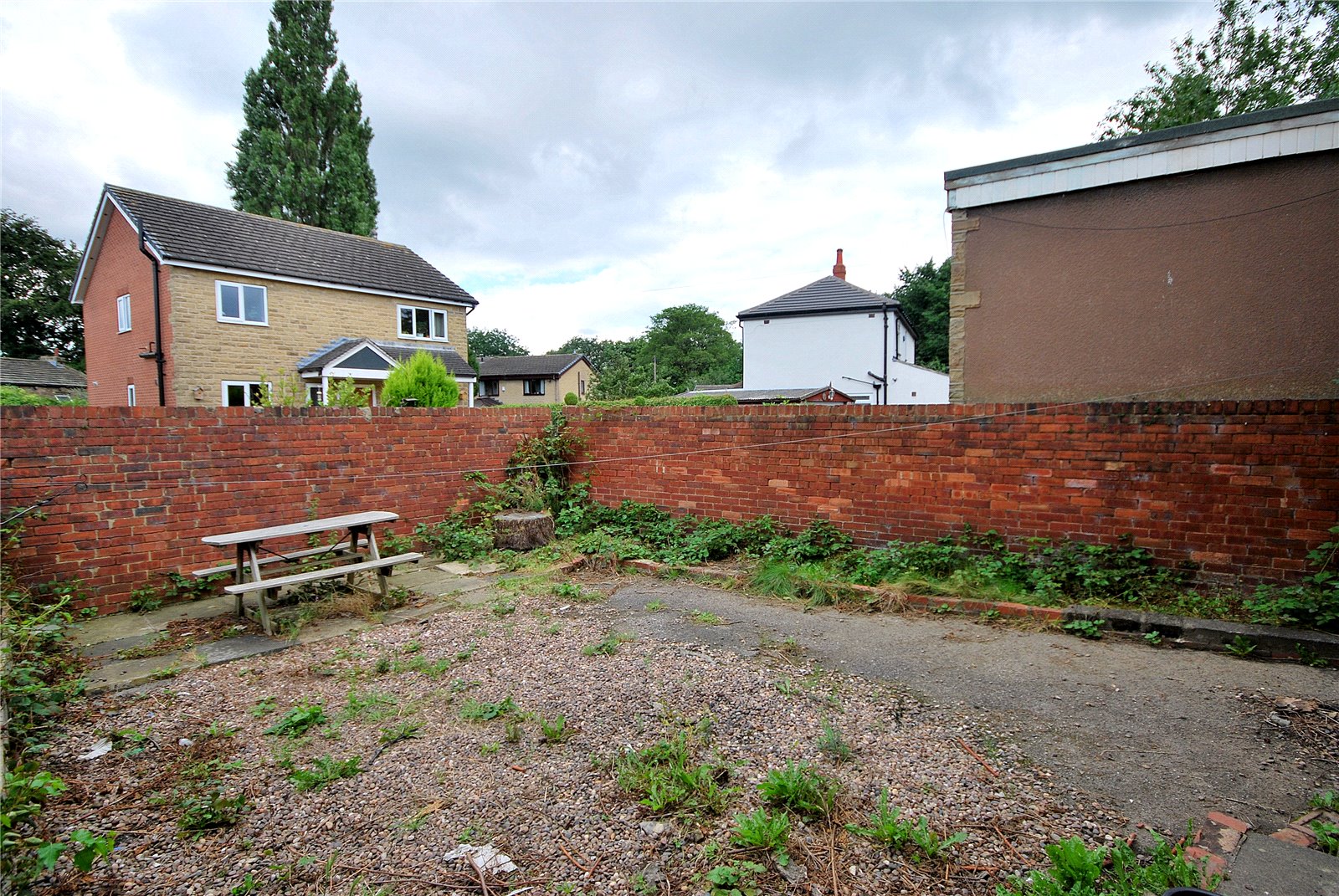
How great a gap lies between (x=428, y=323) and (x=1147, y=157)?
68.4 ft

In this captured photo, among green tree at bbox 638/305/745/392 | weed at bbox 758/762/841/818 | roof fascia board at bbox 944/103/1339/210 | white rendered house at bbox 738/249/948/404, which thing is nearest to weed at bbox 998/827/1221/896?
weed at bbox 758/762/841/818

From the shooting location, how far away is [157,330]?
53.5 ft

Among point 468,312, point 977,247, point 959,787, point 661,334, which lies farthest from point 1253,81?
point 661,334

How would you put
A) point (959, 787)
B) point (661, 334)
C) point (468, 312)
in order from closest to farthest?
point (959, 787)
point (468, 312)
point (661, 334)

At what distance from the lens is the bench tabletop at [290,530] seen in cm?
464

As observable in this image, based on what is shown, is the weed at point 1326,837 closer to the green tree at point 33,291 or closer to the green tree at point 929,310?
the green tree at point 929,310

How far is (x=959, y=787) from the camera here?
8.36ft

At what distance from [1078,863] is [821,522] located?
13.7ft

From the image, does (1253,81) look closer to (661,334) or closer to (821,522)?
(821,522)

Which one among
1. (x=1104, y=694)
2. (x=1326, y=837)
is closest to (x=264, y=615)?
(x=1104, y=694)

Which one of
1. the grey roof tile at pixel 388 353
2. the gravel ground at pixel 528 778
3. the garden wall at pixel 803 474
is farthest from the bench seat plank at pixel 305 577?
the grey roof tile at pixel 388 353

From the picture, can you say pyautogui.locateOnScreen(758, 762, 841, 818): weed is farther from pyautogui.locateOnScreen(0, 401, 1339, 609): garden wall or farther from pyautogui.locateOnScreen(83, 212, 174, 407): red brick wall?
pyautogui.locateOnScreen(83, 212, 174, 407): red brick wall

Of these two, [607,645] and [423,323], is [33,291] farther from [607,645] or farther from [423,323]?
[607,645]

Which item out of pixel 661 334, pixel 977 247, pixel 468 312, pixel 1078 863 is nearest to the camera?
pixel 1078 863
